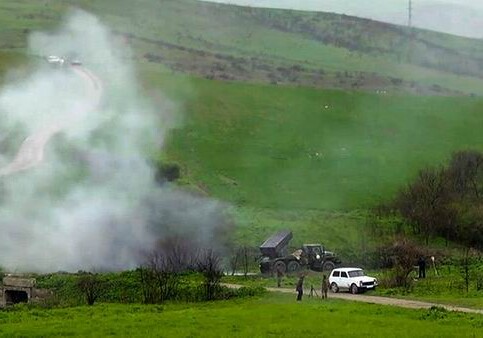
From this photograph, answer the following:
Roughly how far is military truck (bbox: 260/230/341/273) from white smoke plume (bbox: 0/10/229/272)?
472cm

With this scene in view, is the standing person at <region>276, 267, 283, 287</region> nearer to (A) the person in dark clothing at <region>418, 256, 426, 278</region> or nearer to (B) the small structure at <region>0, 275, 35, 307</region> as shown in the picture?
(A) the person in dark clothing at <region>418, 256, 426, 278</region>

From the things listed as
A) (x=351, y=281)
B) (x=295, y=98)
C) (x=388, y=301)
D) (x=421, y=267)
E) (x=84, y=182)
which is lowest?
(x=388, y=301)

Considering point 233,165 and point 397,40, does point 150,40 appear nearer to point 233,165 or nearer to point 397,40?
point 397,40

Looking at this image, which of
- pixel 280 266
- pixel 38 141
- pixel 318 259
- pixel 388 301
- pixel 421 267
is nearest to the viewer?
pixel 388 301

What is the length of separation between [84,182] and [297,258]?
17.0 meters

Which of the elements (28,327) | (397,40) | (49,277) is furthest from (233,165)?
(397,40)

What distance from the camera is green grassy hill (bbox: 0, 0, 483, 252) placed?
66.8 meters

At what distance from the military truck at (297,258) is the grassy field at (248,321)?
11.1m

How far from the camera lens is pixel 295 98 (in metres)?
97.2

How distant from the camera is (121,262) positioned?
45312mm

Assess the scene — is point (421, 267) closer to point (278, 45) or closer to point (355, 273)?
point (355, 273)

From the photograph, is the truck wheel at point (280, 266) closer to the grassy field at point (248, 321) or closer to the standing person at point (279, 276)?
the standing person at point (279, 276)

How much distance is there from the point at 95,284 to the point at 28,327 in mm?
9477

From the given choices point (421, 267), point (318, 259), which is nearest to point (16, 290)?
point (318, 259)
